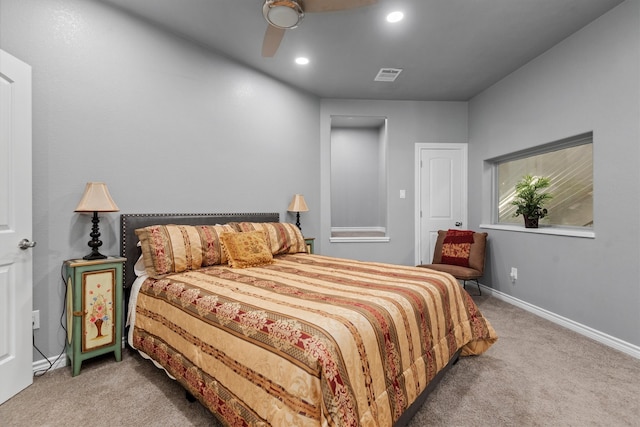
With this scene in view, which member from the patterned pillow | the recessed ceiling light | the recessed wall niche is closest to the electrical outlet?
the patterned pillow

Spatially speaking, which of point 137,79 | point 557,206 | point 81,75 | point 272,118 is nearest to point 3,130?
point 81,75

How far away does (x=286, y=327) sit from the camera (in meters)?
1.22

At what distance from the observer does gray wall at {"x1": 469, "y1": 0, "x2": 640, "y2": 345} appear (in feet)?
7.79

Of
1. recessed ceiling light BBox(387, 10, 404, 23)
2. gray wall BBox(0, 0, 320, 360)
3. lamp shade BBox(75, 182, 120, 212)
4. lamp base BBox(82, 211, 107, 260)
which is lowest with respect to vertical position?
lamp base BBox(82, 211, 107, 260)

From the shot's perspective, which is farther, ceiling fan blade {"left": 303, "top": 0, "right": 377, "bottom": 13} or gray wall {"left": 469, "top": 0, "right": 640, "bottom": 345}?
gray wall {"left": 469, "top": 0, "right": 640, "bottom": 345}

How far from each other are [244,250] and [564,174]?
3.48 m

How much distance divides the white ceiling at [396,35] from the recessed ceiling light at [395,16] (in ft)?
0.17

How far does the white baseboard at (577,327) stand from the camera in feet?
7.71

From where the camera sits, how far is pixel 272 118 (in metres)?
3.77

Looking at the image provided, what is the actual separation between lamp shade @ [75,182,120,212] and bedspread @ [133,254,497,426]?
0.61 meters

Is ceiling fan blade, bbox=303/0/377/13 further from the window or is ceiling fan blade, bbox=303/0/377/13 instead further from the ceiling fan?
the window

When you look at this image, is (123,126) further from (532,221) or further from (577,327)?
(577,327)

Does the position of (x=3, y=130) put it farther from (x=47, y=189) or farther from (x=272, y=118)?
(x=272, y=118)

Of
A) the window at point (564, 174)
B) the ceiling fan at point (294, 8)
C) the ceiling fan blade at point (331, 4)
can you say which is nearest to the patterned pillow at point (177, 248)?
the ceiling fan at point (294, 8)
